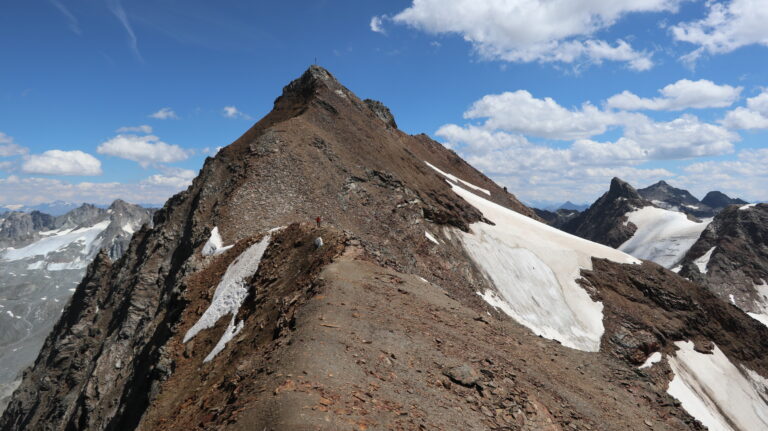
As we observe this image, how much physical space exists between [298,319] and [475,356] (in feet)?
22.1

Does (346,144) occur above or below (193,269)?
above

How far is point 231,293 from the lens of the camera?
2420cm

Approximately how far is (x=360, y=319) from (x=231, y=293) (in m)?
11.9

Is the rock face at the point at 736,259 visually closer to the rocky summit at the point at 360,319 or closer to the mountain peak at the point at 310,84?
the rocky summit at the point at 360,319

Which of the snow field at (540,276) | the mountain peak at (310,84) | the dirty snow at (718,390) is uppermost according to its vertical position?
the mountain peak at (310,84)

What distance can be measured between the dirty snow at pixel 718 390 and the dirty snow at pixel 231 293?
138 feet

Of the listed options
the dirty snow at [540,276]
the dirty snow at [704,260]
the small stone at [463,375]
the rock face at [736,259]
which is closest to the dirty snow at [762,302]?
the rock face at [736,259]

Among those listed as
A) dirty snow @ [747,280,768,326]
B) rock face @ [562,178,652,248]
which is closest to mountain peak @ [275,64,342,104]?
dirty snow @ [747,280,768,326]

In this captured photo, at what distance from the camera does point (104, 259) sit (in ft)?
195

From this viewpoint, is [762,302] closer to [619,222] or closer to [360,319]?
[619,222]

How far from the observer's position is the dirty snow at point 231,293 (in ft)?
72.0

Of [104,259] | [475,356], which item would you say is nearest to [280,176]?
[475,356]

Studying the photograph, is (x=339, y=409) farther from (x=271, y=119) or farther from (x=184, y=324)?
(x=271, y=119)

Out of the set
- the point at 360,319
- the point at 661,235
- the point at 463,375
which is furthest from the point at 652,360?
the point at 661,235
